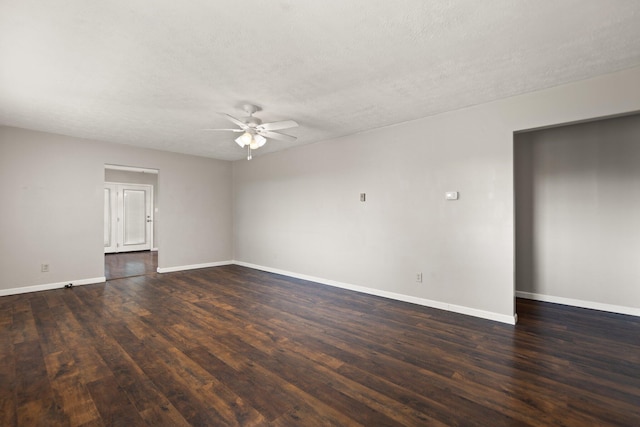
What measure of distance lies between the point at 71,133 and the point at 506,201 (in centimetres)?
646

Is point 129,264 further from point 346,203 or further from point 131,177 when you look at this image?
point 346,203

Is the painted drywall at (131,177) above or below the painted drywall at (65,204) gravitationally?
above

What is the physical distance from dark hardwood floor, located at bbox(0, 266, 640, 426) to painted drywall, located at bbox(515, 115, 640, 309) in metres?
0.42

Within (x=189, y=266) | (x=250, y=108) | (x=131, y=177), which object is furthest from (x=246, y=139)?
(x=131, y=177)

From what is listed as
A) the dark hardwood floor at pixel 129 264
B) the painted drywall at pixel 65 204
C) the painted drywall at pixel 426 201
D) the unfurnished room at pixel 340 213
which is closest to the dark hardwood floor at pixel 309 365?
the unfurnished room at pixel 340 213

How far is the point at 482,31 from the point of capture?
6.94 ft

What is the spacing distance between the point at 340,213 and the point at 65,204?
15.3 ft

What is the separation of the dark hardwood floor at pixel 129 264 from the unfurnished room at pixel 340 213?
29 centimetres

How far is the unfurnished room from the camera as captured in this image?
1.96 m

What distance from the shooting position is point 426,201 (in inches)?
157

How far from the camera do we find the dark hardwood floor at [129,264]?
6035 mm

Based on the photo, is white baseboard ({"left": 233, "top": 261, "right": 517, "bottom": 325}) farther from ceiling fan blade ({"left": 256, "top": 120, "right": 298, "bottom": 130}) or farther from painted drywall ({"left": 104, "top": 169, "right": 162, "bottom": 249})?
painted drywall ({"left": 104, "top": 169, "right": 162, "bottom": 249})

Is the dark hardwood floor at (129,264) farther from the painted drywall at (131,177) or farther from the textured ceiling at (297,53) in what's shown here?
the textured ceiling at (297,53)

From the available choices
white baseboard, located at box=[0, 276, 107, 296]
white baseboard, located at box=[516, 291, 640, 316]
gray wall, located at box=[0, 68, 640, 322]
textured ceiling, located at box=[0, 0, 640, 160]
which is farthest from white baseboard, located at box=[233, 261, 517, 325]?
white baseboard, located at box=[0, 276, 107, 296]
